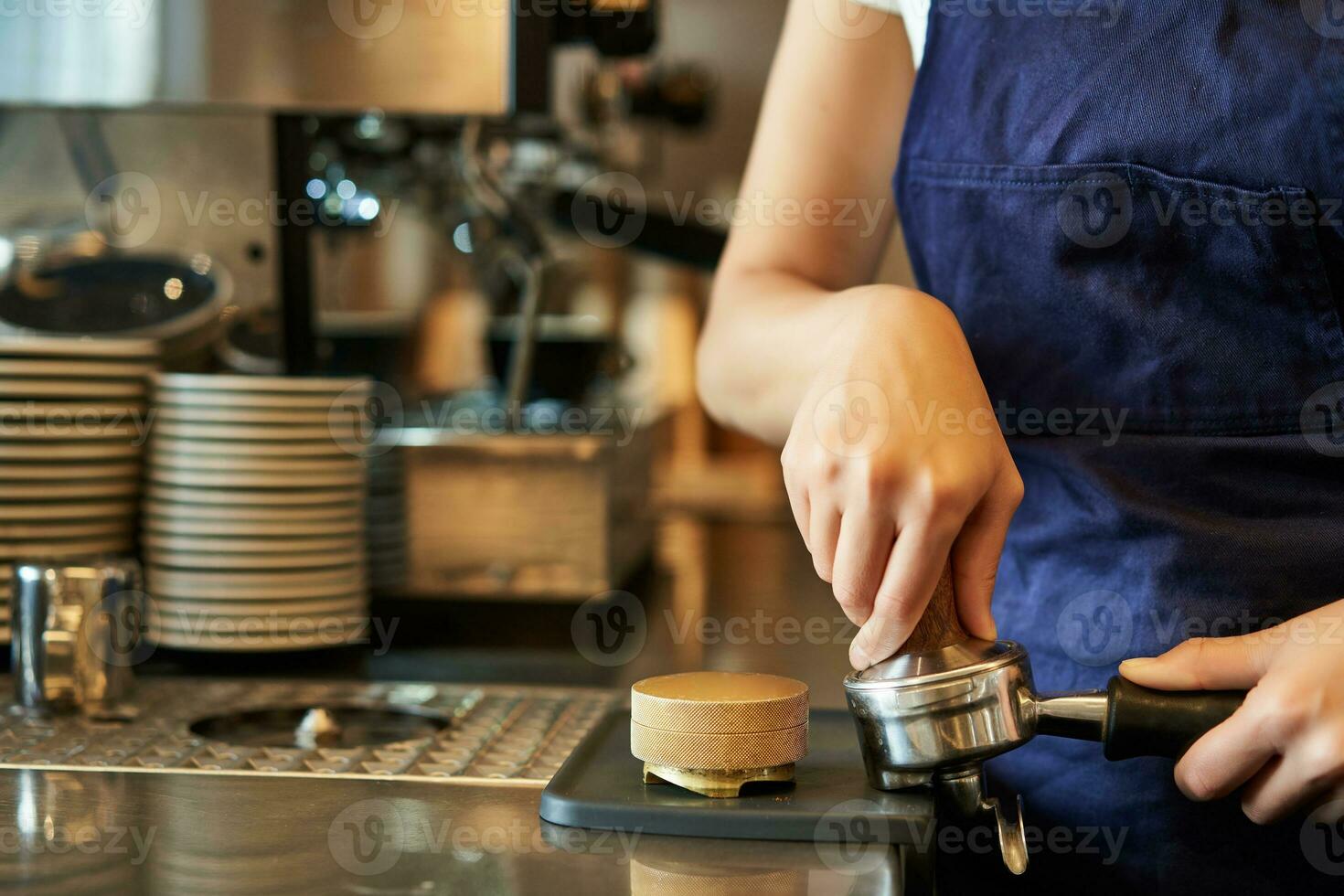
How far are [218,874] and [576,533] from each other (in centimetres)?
76

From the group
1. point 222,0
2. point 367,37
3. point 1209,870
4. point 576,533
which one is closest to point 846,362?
point 1209,870

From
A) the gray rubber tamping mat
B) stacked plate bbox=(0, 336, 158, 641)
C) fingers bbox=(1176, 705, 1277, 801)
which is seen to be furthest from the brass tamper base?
stacked plate bbox=(0, 336, 158, 641)

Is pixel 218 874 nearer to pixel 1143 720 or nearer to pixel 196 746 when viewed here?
pixel 196 746

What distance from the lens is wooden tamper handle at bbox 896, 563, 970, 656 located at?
66 centimetres

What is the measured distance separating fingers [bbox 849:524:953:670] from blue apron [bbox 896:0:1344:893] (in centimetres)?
23

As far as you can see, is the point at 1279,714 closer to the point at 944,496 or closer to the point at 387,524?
the point at 944,496

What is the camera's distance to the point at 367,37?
1.28m

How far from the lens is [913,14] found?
35.9 inches

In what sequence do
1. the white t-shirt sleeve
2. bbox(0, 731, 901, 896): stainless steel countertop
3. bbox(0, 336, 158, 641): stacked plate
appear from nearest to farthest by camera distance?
bbox(0, 731, 901, 896): stainless steel countertop → the white t-shirt sleeve → bbox(0, 336, 158, 641): stacked plate

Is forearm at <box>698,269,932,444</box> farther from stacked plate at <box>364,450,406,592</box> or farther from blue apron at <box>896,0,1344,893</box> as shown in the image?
stacked plate at <box>364,450,406,592</box>

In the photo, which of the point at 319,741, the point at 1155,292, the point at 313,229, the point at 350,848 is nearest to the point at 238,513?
the point at 319,741

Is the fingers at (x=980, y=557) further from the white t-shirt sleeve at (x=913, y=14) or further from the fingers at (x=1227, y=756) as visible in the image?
the white t-shirt sleeve at (x=913, y=14)

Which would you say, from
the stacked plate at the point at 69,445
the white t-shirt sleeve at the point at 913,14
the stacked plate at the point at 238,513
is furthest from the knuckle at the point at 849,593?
the stacked plate at the point at 69,445

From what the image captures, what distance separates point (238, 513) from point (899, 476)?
690 millimetres
